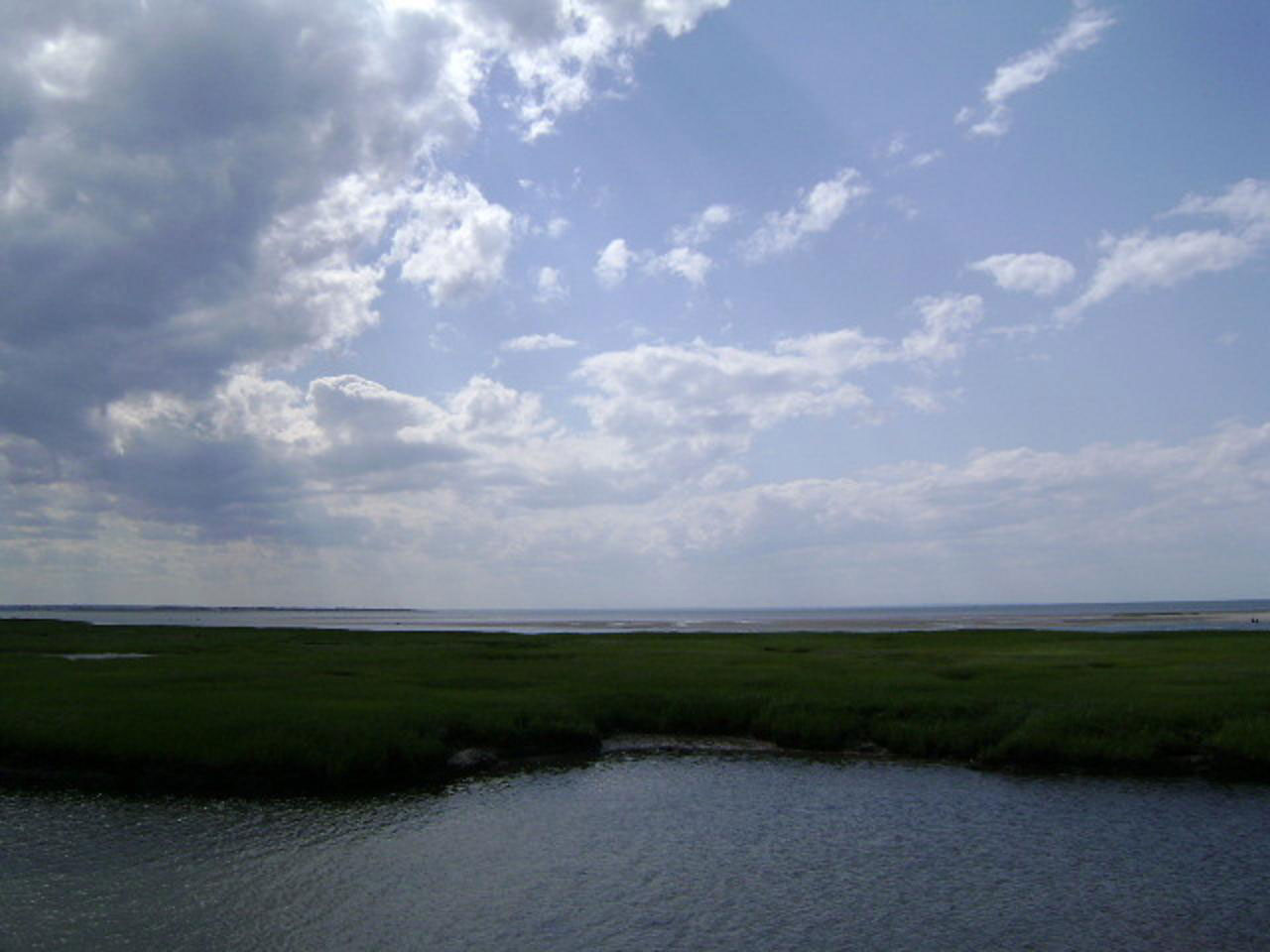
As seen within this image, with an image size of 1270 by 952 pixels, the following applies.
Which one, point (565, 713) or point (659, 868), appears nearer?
point (659, 868)

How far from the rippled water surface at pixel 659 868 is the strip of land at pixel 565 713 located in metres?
2.37

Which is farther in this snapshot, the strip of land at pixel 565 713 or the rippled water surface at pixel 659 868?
the strip of land at pixel 565 713

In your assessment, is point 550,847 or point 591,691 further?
point 591,691

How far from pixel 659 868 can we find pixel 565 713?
1514 cm

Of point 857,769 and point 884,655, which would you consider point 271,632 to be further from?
point 857,769

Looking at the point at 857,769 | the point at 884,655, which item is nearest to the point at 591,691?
the point at 857,769

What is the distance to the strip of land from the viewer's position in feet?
91.1

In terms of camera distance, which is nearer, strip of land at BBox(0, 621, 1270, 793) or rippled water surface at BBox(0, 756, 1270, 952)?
rippled water surface at BBox(0, 756, 1270, 952)

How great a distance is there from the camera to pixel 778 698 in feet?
124

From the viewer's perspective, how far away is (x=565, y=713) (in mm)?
34844

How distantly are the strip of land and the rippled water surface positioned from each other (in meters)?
2.37

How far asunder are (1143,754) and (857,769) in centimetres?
930

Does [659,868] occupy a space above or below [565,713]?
below

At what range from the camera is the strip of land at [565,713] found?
91.1ft
